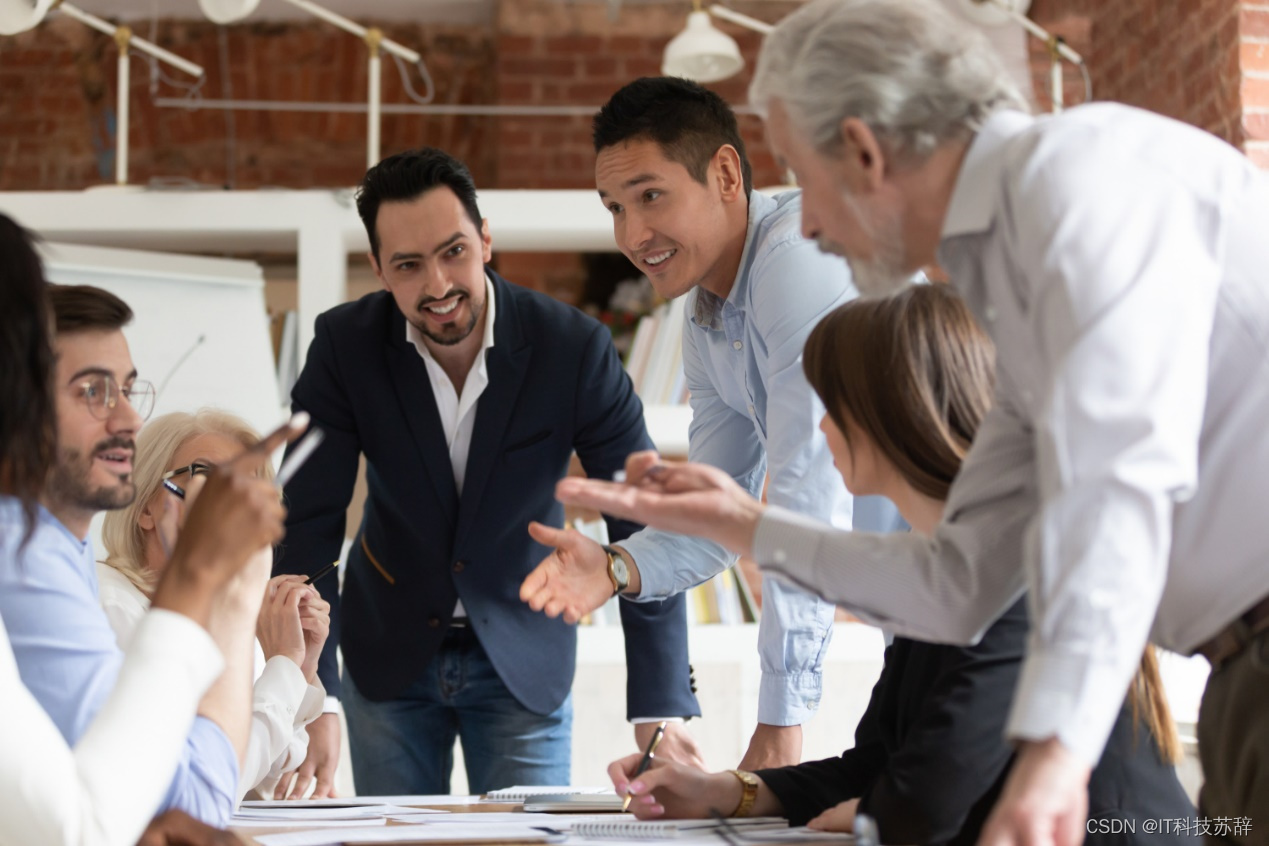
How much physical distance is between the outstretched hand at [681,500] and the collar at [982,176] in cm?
31

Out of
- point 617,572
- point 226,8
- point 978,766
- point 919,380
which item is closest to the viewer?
point 978,766

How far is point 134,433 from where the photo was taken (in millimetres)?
1499

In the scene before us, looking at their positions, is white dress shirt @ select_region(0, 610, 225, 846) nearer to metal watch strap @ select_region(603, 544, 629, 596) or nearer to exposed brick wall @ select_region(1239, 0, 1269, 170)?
metal watch strap @ select_region(603, 544, 629, 596)

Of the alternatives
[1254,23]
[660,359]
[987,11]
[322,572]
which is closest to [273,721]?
[322,572]

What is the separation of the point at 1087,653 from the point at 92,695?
2.84 ft

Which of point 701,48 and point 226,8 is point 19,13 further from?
point 701,48

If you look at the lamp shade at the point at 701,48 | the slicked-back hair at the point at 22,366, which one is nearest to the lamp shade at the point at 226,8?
the lamp shade at the point at 701,48

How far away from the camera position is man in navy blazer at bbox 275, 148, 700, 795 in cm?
253

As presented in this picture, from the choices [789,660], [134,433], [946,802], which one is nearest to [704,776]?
[946,802]

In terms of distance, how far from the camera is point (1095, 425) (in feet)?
3.14

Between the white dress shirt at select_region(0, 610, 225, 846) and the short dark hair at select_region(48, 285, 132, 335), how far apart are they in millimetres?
530

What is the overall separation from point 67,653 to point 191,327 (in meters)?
2.50

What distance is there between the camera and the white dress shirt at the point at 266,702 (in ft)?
5.86

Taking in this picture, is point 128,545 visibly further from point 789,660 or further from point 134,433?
point 789,660
